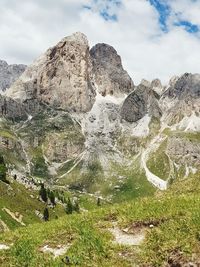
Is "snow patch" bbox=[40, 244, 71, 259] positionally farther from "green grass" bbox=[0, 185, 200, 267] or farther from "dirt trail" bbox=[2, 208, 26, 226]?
"dirt trail" bbox=[2, 208, 26, 226]

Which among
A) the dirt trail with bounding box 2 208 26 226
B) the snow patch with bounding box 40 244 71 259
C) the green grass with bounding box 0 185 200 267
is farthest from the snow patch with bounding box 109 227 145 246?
the dirt trail with bounding box 2 208 26 226

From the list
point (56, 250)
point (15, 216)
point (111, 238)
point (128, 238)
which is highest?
point (128, 238)

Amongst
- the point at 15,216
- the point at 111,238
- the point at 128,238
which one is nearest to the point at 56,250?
the point at 111,238

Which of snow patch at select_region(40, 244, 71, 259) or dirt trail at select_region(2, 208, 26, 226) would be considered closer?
snow patch at select_region(40, 244, 71, 259)

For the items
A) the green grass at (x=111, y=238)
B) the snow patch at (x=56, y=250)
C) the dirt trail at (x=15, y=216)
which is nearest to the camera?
the green grass at (x=111, y=238)

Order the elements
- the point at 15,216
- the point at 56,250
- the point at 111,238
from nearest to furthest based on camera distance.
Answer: the point at 56,250 → the point at 111,238 → the point at 15,216

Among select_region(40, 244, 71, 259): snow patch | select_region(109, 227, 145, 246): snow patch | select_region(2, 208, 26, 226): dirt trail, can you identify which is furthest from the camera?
select_region(2, 208, 26, 226): dirt trail

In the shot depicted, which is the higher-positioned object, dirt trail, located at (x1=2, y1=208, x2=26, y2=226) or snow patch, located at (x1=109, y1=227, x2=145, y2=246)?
snow patch, located at (x1=109, y1=227, x2=145, y2=246)

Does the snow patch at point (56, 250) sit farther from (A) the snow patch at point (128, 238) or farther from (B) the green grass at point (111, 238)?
(A) the snow patch at point (128, 238)

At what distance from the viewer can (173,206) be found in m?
18.8

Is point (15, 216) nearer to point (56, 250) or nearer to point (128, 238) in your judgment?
point (56, 250)

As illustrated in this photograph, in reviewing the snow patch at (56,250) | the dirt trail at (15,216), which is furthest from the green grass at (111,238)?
the dirt trail at (15,216)

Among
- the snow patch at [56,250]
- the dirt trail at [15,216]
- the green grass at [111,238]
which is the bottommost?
the dirt trail at [15,216]

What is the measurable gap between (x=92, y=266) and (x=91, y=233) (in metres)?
1.83
